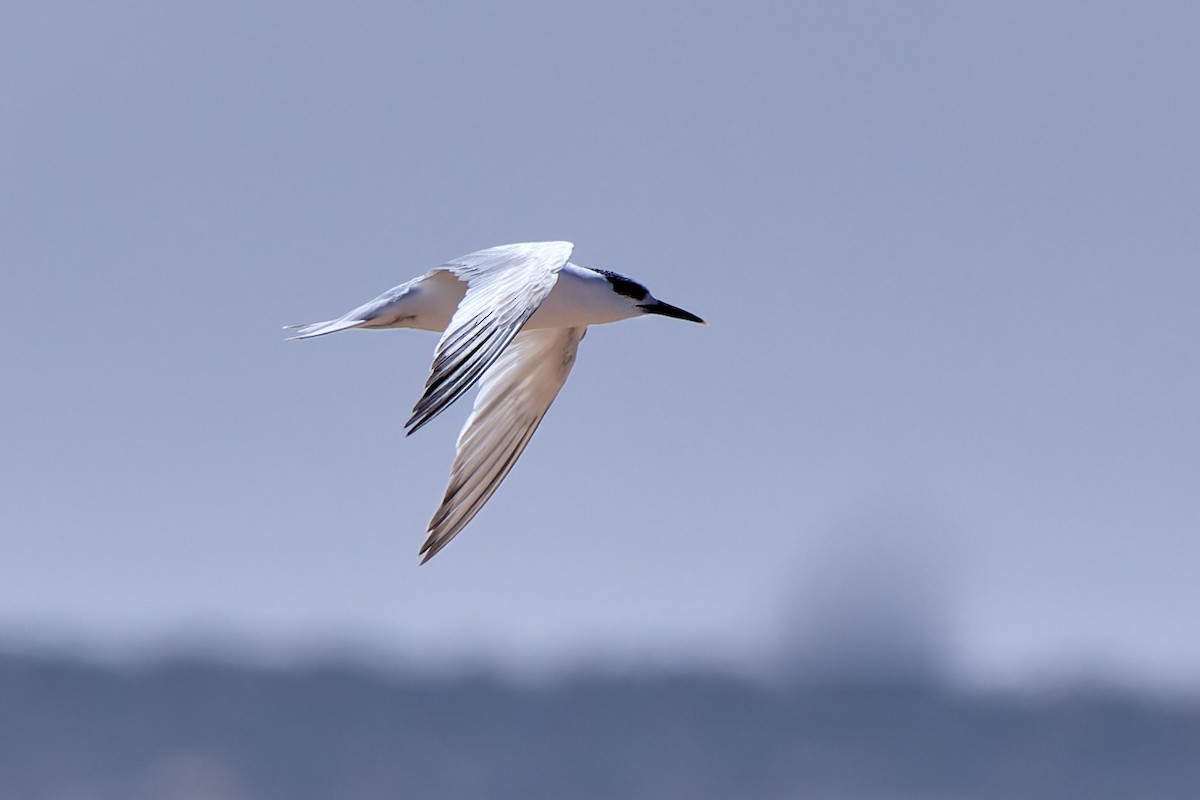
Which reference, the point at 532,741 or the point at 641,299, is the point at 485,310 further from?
the point at 532,741

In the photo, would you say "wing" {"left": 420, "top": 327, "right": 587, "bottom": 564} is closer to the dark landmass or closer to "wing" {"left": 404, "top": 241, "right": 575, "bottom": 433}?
"wing" {"left": 404, "top": 241, "right": 575, "bottom": 433}

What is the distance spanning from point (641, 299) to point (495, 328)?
277cm

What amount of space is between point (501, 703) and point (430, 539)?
8470 centimetres

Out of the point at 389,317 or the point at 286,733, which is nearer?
the point at 389,317

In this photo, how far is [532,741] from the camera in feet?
305

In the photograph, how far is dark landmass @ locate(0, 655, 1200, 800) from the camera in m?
82.8

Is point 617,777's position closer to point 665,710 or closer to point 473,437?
point 665,710

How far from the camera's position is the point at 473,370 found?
869 cm

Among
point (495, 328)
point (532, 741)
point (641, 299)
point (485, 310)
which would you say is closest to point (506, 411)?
point (641, 299)

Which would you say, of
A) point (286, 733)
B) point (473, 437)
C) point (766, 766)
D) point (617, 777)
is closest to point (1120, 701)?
point (766, 766)

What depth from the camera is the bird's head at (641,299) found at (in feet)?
38.2

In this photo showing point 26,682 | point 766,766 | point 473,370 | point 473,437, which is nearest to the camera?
point 473,370

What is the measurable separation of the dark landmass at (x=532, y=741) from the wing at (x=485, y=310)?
233 ft

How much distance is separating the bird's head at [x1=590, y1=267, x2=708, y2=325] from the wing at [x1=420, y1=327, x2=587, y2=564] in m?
0.57
